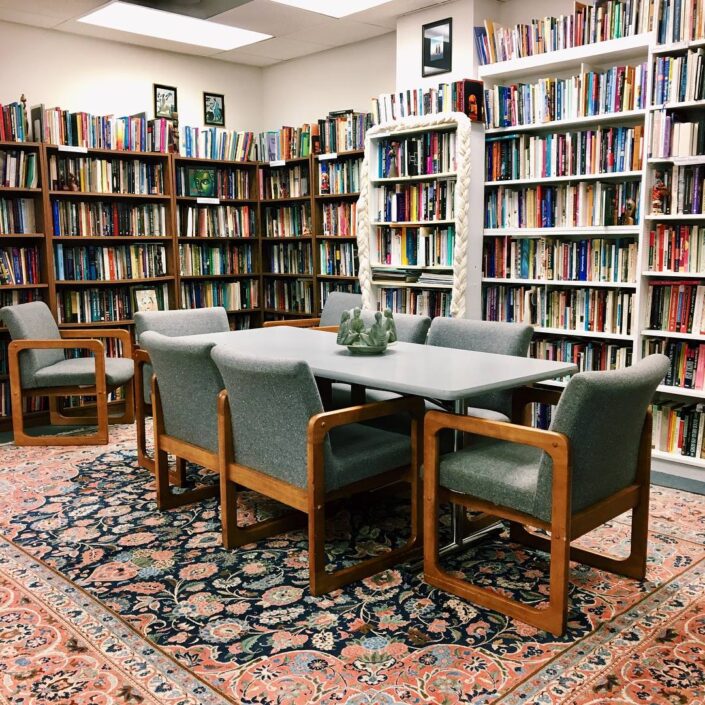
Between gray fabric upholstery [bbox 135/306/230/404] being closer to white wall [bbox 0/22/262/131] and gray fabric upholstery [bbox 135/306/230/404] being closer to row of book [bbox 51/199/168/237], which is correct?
row of book [bbox 51/199/168/237]

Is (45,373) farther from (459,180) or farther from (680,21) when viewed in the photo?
(680,21)

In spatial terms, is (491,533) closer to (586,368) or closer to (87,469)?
(586,368)

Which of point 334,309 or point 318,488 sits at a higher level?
point 334,309

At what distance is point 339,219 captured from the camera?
Result: 568 cm

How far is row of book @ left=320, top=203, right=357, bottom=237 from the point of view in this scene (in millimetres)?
5582

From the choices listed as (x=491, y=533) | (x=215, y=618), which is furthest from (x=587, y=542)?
(x=215, y=618)

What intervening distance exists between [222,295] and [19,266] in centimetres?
166

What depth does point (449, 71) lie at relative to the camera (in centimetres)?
480

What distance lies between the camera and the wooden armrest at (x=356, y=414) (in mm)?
2389

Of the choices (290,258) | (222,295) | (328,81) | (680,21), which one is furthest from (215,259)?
(680,21)

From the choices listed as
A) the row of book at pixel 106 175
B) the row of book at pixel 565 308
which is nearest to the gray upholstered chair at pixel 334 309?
the row of book at pixel 565 308

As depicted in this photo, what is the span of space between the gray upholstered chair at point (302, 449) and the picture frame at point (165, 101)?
4.12 meters

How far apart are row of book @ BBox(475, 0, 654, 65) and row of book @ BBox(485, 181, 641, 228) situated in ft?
2.57

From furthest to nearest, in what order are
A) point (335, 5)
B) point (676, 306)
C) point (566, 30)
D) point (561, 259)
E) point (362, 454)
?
point (335, 5), point (561, 259), point (566, 30), point (676, 306), point (362, 454)
